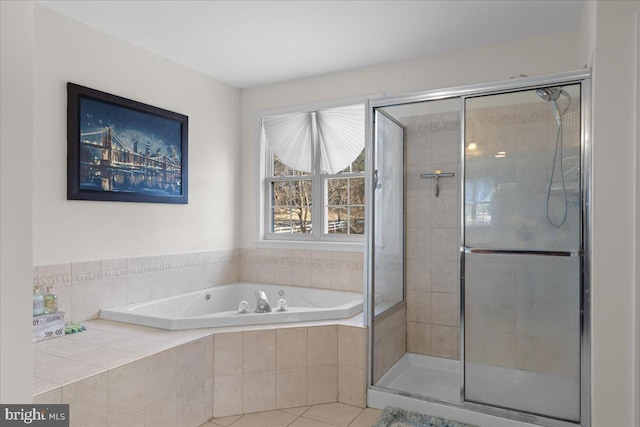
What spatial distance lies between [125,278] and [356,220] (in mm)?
1995

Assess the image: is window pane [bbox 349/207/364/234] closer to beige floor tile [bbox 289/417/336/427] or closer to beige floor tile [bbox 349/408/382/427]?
beige floor tile [bbox 349/408/382/427]

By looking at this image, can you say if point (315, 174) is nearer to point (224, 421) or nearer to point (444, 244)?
point (444, 244)

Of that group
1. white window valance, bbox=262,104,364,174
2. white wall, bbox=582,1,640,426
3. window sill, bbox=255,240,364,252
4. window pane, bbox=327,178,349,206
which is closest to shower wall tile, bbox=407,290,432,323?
window sill, bbox=255,240,364,252

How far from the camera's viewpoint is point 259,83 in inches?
161

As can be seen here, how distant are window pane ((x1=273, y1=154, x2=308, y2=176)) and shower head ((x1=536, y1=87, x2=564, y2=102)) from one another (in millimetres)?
2274

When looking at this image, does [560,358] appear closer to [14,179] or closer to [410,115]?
[410,115]

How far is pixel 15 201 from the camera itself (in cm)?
107

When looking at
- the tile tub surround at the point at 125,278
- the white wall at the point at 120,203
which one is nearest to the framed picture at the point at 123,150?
the white wall at the point at 120,203

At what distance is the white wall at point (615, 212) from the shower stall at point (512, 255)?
13 cm

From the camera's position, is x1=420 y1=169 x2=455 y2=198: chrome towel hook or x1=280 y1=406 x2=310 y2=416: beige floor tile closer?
x1=280 y1=406 x2=310 y2=416: beige floor tile

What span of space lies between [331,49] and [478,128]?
4.56ft

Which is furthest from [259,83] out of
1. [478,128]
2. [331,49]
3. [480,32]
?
[478,128]

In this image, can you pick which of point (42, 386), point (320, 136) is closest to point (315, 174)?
point (320, 136)

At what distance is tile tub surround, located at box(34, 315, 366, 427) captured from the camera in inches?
76.4
